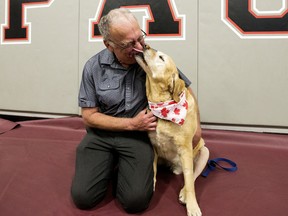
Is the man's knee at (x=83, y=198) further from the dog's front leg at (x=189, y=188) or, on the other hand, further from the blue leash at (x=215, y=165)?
the blue leash at (x=215, y=165)

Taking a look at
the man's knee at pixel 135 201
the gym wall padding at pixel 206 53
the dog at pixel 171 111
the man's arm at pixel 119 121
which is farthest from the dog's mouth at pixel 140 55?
the gym wall padding at pixel 206 53

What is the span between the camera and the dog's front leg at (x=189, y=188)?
47.1 inches

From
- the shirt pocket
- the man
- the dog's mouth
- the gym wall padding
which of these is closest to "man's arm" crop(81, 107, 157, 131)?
the man

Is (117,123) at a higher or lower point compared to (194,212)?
higher

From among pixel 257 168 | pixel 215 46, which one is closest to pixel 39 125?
pixel 215 46

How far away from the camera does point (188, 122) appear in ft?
4.21

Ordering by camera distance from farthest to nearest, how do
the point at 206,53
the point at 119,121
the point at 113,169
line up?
the point at 206,53 → the point at 113,169 → the point at 119,121

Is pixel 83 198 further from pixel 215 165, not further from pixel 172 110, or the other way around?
pixel 215 165

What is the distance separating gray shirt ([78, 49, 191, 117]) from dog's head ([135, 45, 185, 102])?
0.19 m

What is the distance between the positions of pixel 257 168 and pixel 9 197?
1557 millimetres

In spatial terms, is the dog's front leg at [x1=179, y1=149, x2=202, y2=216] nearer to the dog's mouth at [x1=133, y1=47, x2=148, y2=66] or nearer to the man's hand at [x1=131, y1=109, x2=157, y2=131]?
the man's hand at [x1=131, y1=109, x2=157, y2=131]

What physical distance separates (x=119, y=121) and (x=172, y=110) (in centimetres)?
32

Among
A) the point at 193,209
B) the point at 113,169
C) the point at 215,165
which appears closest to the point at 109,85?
the point at 113,169

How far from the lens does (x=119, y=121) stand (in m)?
1.37
